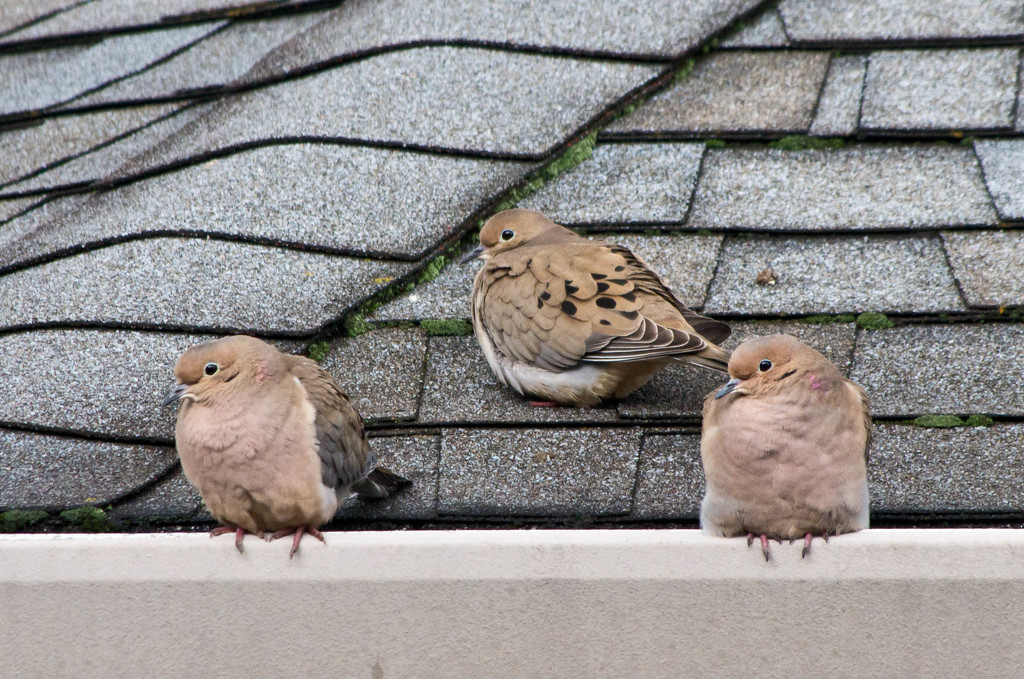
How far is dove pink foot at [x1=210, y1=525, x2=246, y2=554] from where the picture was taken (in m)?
2.16

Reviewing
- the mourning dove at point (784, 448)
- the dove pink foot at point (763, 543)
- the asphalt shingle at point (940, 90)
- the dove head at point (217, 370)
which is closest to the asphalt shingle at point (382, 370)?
the dove head at point (217, 370)

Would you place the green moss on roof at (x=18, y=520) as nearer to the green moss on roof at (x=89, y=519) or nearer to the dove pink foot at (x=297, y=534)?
the green moss on roof at (x=89, y=519)

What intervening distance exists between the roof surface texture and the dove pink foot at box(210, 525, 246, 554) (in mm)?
98

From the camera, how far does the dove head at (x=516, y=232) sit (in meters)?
3.06

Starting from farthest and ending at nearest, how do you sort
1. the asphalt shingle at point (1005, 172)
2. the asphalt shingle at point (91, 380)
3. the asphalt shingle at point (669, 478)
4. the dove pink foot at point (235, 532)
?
the asphalt shingle at point (1005, 172), the asphalt shingle at point (91, 380), the asphalt shingle at point (669, 478), the dove pink foot at point (235, 532)

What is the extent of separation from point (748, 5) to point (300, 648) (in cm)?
259

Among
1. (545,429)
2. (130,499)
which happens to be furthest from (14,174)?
(545,429)

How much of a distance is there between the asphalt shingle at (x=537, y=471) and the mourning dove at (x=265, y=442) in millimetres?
150

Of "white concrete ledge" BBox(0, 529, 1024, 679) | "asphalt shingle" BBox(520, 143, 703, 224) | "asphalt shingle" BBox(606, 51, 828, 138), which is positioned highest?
"asphalt shingle" BBox(606, 51, 828, 138)

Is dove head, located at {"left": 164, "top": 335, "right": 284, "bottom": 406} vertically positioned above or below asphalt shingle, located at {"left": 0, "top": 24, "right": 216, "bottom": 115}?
below

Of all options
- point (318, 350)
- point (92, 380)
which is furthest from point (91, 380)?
point (318, 350)

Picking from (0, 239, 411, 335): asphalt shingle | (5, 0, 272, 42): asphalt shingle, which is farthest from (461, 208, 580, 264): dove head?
(5, 0, 272, 42): asphalt shingle

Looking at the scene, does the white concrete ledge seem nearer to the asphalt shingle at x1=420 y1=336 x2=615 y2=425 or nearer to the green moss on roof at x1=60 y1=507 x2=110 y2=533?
the green moss on roof at x1=60 y1=507 x2=110 y2=533

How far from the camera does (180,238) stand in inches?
121
